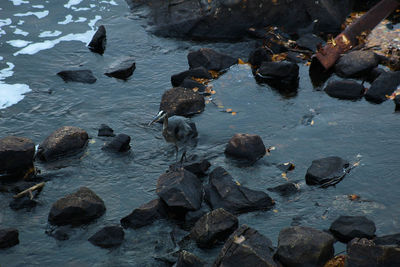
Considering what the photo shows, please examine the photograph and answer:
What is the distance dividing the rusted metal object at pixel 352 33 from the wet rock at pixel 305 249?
5762mm

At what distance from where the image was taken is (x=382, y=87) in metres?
10.9

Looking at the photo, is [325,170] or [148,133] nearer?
[325,170]

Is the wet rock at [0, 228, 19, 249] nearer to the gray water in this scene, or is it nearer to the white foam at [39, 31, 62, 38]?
the gray water

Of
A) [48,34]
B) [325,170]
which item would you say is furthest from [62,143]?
[48,34]

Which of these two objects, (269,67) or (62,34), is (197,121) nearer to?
(269,67)

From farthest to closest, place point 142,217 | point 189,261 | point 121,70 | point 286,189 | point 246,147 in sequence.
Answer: point 121,70, point 246,147, point 286,189, point 142,217, point 189,261

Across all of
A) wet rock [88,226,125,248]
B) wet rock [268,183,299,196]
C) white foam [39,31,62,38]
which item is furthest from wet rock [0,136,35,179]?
white foam [39,31,62,38]

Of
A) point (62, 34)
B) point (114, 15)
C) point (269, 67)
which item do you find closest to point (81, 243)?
point (269, 67)

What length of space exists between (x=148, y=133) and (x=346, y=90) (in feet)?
14.1

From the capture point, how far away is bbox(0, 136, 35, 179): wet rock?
8.90 m

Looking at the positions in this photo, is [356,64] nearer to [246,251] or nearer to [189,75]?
[189,75]

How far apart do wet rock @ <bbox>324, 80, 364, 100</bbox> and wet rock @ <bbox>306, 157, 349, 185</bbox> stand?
8.55 feet

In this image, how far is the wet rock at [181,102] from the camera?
34.6ft

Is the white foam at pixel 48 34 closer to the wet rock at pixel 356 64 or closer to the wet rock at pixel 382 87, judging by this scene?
the wet rock at pixel 356 64
